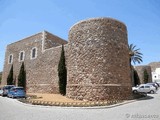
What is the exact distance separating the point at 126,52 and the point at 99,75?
13.8 ft

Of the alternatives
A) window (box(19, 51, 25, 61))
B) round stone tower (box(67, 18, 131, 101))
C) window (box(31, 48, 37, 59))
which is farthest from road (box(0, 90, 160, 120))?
window (box(19, 51, 25, 61))

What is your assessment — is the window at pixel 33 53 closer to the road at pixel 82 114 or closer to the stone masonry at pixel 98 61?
the stone masonry at pixel 98 61

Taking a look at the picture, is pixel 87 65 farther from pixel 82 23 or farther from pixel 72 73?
pixel 82 23

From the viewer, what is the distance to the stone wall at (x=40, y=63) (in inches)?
913

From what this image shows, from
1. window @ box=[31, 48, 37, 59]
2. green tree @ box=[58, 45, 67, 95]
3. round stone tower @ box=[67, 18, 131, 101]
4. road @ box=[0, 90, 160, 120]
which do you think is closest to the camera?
road @ box=[0, 90, 160, 120]

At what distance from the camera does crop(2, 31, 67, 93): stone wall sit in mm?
23188

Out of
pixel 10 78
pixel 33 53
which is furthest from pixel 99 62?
pixel 10 78

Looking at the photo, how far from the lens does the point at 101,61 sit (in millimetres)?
15078

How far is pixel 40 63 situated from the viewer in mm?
25703

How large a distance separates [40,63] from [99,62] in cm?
1334

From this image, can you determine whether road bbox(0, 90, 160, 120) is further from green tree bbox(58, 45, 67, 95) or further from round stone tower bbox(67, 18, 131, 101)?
green tree bbox(58, 45, 67, 95)

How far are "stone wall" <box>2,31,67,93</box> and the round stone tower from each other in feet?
22.4

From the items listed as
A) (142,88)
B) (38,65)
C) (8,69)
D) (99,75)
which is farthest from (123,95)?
(8,69)

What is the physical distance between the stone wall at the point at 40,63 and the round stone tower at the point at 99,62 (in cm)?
683
